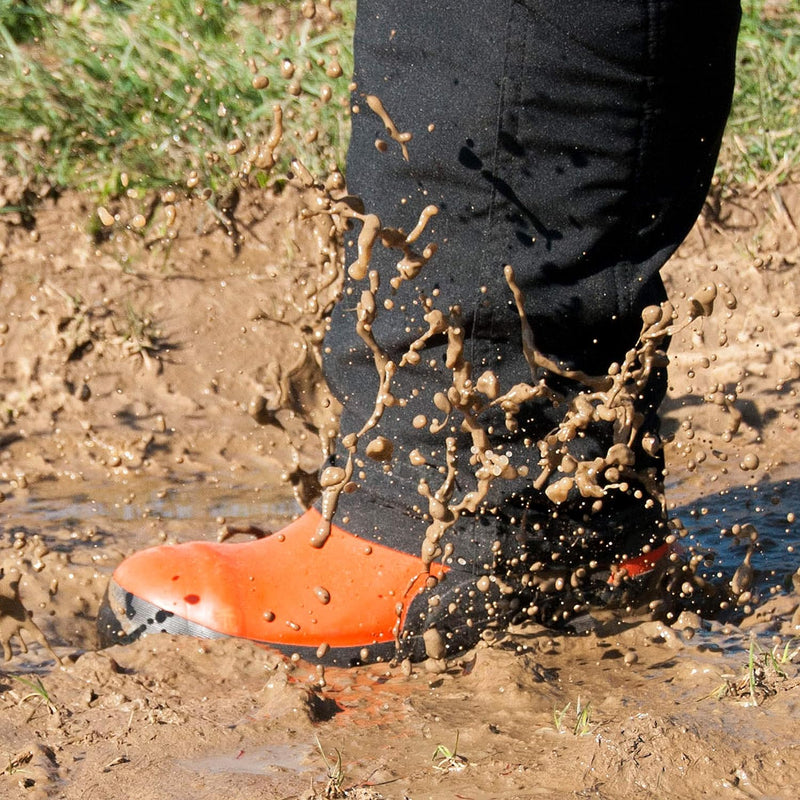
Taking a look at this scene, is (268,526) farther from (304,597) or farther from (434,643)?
(434,643)

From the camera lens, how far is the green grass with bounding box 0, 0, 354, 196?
354cm

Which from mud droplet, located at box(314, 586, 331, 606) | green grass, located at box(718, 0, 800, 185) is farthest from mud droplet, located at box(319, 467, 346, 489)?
green grass, located at box(718, 0, 800, 185)

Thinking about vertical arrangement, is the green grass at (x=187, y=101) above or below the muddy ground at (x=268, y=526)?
above

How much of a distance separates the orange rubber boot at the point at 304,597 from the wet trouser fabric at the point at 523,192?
0.18ft

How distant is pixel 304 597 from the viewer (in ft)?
6.21

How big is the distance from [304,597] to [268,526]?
2.48 feet

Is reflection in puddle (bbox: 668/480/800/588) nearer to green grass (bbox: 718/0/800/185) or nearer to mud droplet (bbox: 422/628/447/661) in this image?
mud droplet (bbox: 422/628/447/661)

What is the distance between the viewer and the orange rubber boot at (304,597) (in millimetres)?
1850

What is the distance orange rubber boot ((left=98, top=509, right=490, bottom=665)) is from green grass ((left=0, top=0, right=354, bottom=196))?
1805 millimetres

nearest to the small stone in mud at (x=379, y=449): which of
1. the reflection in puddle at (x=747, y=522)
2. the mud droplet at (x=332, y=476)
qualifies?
the mud droplet at (x=332, y=476)

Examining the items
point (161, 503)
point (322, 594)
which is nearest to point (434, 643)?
point (322, 594)

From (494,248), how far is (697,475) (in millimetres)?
1289

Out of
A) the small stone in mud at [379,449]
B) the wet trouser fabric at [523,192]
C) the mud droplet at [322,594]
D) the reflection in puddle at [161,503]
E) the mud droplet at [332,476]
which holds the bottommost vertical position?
the reflection in puddle at [161,503]

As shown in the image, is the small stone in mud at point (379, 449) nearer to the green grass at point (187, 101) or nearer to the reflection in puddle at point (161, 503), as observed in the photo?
the reflection in puddle at point (161, 503)
